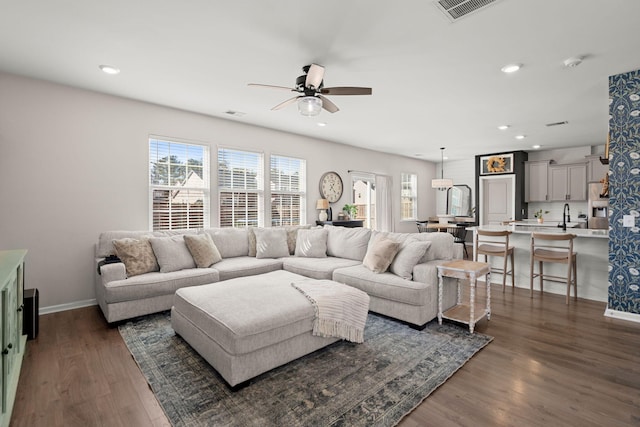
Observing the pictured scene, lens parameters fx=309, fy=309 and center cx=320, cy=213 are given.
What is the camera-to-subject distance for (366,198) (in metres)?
8.20

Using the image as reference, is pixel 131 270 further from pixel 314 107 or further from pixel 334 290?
pixel 314 107

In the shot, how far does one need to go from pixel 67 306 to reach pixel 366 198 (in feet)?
20.9

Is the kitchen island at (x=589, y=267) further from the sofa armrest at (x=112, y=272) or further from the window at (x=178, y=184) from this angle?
the sofa armrest at (x=112, y=272)

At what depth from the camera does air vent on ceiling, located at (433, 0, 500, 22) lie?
2.20m

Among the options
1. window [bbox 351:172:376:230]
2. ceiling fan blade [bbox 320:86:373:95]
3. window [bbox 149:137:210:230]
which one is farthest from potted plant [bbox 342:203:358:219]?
ceiling fan blade [bbox 320:86:373:95]

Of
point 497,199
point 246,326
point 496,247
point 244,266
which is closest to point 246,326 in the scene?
Answer: point 246,326

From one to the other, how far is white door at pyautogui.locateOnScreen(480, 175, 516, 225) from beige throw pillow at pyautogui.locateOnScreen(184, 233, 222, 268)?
7.61m

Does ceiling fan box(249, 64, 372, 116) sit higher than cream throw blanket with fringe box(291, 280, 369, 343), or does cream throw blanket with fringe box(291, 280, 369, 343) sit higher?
ceiling fan box(249, 64, 372, 116)

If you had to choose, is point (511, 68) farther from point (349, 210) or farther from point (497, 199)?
point (497, 199)

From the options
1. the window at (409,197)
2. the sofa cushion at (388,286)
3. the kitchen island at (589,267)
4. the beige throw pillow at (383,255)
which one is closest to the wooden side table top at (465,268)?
the sofa cushion at (388,286)

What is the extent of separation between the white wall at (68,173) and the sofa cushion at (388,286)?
3.01 m

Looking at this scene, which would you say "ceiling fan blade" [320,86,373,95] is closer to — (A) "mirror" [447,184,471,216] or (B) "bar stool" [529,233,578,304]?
(B) "bar stool" [529,233,578,304]

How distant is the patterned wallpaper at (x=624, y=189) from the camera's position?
3.35m

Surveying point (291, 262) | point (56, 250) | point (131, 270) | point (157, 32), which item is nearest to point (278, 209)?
point (291, 262)
